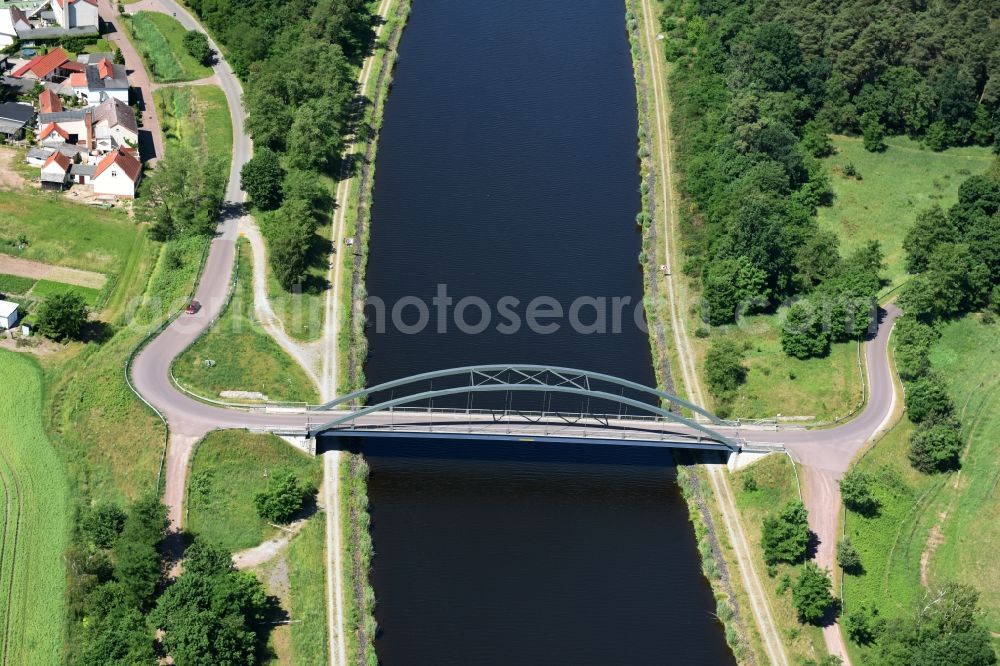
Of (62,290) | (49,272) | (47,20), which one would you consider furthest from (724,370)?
(47,20)

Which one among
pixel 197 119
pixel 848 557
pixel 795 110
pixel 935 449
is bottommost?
pixel 848 557

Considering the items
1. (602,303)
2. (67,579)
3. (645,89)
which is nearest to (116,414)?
(67,579)

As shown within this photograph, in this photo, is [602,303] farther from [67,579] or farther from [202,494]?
[67,579]

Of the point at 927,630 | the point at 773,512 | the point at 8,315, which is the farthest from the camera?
the point at 8,315

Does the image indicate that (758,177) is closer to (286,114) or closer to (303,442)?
(286,114)

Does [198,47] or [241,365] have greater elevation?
[198,47]

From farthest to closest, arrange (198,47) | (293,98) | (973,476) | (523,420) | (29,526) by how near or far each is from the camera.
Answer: (198,47), (293,98), (973,476), (523,420), (29,526)

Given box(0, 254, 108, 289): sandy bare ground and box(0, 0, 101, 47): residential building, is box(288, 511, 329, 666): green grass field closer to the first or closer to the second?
box(0, 254, 108, 289): sandy bare ground
